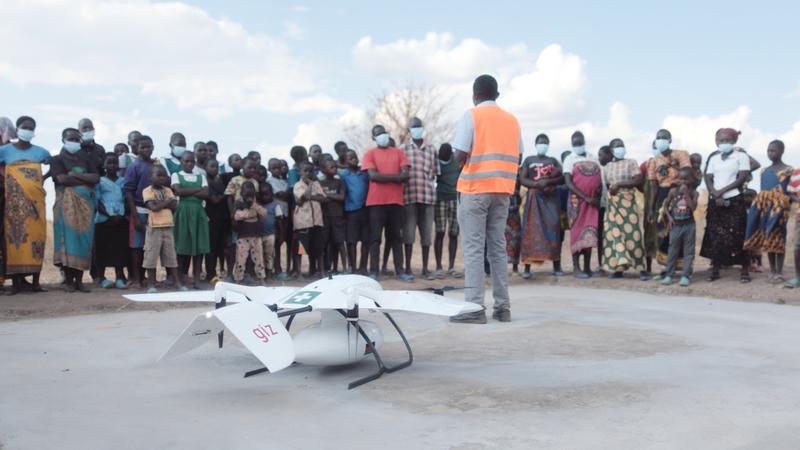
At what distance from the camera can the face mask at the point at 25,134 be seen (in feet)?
28.2

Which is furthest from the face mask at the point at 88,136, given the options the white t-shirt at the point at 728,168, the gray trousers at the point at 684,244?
the white t-shirt at the point at 728,168

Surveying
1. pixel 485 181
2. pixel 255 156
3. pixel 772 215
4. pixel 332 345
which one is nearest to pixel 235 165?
pixel 255 156

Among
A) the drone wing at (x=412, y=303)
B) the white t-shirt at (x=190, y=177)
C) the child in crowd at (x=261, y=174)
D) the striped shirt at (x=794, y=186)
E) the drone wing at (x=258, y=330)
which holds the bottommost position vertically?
the drone wing at (x=258, y=330)

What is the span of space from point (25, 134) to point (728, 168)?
893 centimetres

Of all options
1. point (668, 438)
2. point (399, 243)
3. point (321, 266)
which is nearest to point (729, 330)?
point (668, 438)

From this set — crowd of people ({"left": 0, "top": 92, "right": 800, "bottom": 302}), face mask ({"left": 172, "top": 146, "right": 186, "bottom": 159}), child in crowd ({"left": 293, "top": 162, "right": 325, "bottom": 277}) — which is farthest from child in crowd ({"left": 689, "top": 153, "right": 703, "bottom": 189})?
face mask ({"left": 172, "top": 146, "right": 186, "bottom": 159})

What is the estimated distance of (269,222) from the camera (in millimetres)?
10250

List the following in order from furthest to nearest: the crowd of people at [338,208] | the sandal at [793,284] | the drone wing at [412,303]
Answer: the sandal at [793,284]
the crowd of people at [338,208]
the drone wing at [412,303]

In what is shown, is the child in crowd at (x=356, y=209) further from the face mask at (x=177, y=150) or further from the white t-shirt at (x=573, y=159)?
the white t-shirt at (x=573, y=159)

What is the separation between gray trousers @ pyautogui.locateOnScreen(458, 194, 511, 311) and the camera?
6680mm

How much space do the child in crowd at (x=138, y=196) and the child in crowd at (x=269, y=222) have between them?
1527mm

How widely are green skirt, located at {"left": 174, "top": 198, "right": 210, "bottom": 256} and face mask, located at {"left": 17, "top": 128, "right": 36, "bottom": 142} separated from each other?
1890 millimetres

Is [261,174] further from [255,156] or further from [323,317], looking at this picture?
[323,317]

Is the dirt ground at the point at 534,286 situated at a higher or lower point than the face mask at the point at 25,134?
lower
